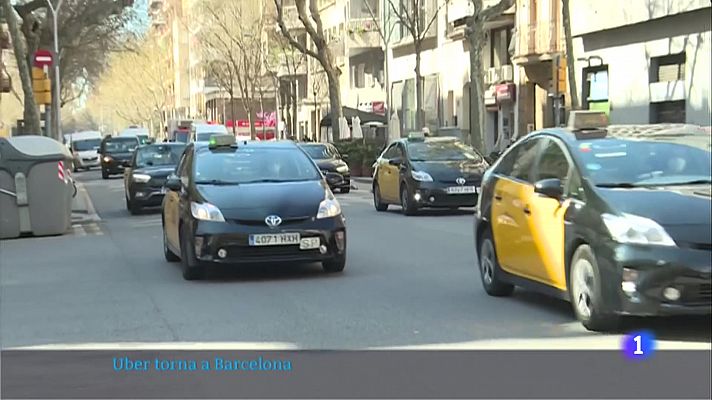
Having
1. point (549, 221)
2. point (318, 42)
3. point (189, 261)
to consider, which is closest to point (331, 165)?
point (318, 42)

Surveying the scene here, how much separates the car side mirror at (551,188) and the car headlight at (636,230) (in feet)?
2.94

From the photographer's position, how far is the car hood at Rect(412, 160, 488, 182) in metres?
20.6

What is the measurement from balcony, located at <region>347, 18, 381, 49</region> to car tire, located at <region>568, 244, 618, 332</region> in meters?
55.8

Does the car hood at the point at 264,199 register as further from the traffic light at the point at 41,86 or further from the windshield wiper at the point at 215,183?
the traffic light at the point at 41,86

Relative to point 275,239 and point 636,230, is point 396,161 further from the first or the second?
point 636,230

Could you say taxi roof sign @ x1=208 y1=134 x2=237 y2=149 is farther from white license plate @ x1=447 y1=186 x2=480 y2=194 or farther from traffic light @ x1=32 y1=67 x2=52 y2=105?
traffic light @ x1=32 y1=67 x2=52 y2=105

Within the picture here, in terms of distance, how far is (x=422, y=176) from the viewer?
2070cm

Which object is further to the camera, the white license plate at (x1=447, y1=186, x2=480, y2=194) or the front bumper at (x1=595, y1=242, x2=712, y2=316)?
the white license plate at (x1=447, y1=186, x2=480, y2=194)

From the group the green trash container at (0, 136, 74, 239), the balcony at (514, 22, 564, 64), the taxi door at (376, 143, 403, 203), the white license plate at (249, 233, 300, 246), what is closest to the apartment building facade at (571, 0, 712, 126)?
the balcony at (514, 22, 564, 64)

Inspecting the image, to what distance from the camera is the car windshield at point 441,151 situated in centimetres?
2141

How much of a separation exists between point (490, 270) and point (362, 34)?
54.9m

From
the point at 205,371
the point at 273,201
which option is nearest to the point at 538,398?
the point at 205,371

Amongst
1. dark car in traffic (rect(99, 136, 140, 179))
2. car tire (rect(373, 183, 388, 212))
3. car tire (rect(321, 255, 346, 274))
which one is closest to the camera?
car tire (rect(321, 255, 346, 274))

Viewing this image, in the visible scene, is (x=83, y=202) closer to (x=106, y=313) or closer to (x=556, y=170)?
(x=106, y=313)
